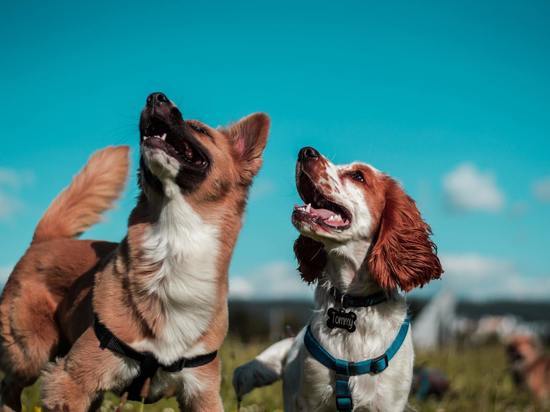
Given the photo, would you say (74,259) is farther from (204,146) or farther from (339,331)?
(339,331)

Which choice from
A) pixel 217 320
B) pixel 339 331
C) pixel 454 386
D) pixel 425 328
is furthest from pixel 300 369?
pixel 425 328

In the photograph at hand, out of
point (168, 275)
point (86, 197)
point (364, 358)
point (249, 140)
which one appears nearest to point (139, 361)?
point (168, 275)

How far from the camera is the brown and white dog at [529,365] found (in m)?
11.9

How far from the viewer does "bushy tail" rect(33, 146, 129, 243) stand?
18.6ft

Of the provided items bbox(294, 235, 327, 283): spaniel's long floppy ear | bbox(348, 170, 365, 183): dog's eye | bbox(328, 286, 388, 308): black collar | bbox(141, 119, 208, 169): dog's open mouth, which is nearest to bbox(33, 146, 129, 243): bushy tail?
bbox(141, 119, 208, 169): dog's open mouth

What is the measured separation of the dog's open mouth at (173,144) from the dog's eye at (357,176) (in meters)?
1.08

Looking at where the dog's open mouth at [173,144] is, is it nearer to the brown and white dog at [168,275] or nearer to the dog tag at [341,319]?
the brown and white dog at [168,275]

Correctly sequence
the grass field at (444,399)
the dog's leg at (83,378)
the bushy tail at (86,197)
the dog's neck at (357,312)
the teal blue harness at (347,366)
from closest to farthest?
1. the dog's leg at (83,378)
2. the teal blue harness at (347,366)
3. the dog's neck at (357,312)
4. the bushy tail at (86,197)
5. the grass field at (444,399)

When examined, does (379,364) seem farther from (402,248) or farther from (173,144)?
(173,144)

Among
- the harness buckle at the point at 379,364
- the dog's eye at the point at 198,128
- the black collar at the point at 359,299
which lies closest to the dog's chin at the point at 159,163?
the dog's eye at the point at 198,128

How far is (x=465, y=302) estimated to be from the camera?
4947 cm

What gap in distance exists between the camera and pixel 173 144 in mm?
4434

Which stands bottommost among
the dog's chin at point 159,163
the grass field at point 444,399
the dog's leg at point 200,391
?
the grass field at point 444,399

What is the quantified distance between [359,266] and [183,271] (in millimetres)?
1242
